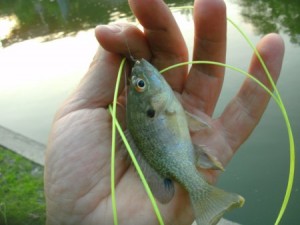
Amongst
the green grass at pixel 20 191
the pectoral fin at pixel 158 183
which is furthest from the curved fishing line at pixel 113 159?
the green grass at pixel 20 191

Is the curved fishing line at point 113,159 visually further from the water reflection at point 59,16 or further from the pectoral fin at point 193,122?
the water reflection at point 59,16

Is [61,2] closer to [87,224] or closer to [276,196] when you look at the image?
[276,196]

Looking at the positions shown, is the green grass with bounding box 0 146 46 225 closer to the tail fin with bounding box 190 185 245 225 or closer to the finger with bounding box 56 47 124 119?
the finger with bounding box 56 47 124 119

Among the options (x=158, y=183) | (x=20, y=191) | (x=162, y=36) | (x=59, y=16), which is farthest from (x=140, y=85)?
(x=59, y=16)

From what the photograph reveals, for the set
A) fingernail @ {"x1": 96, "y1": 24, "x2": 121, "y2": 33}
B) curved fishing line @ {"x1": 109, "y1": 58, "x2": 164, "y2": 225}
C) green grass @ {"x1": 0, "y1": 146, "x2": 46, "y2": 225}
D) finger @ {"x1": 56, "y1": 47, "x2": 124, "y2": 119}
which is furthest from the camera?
green grass @ {"x1": 0, "y1": 146, "x2": 46, "y2": 225}

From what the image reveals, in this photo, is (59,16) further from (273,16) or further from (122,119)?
(122,119)

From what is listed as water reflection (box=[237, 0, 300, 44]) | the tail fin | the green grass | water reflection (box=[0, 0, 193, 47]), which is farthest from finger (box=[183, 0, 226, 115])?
water reflection (box=[0, 0, 193, 47])
